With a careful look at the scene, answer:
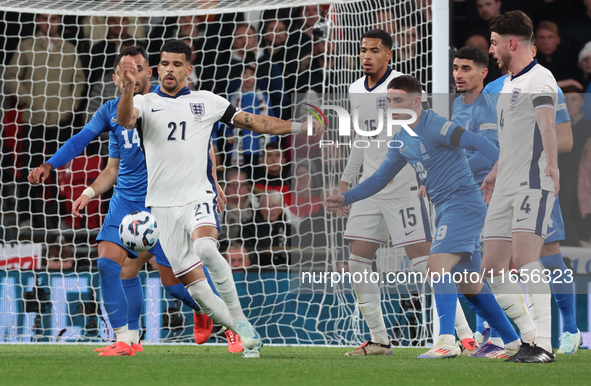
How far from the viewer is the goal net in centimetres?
659

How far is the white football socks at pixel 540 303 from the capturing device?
4.18 meters

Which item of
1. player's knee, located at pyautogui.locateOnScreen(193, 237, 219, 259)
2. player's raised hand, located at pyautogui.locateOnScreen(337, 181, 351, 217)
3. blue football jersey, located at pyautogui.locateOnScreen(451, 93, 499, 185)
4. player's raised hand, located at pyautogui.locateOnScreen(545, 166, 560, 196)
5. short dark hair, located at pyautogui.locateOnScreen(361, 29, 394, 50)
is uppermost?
short dark hair, located at pyautogui.locateOnScreen(361, 29, 394, 50)

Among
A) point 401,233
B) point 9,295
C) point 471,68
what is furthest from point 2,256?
point 471,68

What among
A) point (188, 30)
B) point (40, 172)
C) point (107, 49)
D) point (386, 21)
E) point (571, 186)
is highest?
point (188, 30)

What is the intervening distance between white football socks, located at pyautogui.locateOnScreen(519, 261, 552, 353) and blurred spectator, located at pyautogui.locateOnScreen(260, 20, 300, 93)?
14.5 ft

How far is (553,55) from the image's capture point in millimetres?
8164

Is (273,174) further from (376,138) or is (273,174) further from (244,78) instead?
(376,138)

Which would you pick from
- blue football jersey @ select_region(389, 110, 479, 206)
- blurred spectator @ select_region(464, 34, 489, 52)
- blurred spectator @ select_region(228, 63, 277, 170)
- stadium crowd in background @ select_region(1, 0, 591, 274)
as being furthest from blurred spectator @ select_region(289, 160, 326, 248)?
blue football jersey @ select_region(389, 110, 479, 206)

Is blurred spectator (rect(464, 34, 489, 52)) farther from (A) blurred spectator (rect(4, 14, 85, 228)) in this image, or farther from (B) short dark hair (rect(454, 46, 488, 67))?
(A) blurred spectator (rect(4, 14, 85, 228))

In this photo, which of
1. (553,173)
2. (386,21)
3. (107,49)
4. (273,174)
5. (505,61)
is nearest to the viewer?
(553,173)

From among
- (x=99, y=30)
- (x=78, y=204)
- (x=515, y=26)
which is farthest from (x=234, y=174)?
(x=515, y=26)

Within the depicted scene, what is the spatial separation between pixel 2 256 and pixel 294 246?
8.88 feet

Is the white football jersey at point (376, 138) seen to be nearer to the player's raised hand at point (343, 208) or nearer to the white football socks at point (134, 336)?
the player's raised hand at point (343, 208)

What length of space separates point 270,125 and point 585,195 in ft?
11.5
